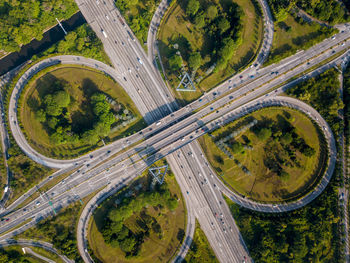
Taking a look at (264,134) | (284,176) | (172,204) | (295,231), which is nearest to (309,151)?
(284,176)

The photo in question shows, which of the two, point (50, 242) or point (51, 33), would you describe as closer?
point (50, 242)

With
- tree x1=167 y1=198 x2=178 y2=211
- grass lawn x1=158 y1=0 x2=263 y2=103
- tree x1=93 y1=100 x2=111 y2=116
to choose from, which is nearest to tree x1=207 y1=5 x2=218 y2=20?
grass lawn x1=158 y1=0 x2=263 y2=103

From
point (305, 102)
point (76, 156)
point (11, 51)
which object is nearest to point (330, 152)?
point (305, 102)

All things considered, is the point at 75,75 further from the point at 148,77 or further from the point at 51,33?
the point at 148,77

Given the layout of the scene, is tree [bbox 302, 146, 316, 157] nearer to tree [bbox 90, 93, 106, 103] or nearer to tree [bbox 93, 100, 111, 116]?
tree [bbox 93, 100, 111, 116]

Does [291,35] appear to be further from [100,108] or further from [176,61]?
[100,108]

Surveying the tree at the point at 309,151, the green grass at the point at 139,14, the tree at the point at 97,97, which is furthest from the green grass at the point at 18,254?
the tree at the point at 309,151
